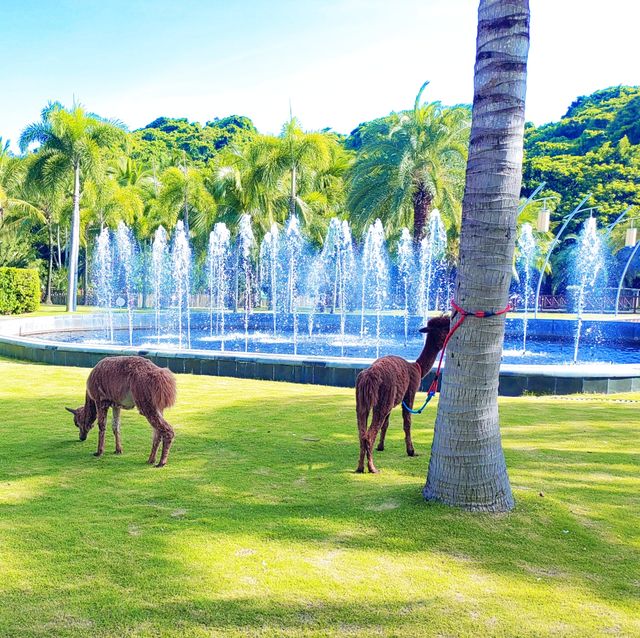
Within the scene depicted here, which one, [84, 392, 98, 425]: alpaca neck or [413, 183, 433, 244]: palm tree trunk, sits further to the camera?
[413, 183, 433, 244]: palm tree trunk

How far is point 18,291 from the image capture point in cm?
2914

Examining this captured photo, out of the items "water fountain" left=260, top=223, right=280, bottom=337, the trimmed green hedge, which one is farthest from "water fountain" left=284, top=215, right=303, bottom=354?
the trimmed green hedge

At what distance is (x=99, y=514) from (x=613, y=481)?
4153 millimetres

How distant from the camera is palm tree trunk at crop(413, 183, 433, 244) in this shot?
2688 cm

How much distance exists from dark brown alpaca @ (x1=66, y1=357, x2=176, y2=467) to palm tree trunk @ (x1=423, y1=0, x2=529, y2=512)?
8.24ft

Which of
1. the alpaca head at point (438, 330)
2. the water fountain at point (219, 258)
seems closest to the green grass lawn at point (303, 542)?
the alpaca head at point (438, 330)

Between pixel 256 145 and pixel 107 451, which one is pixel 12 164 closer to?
pixel 256 145

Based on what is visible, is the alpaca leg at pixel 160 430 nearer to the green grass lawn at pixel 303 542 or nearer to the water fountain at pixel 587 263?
the green grass lawn at pixel 303 542

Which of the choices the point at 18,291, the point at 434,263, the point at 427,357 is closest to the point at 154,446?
the point at 427,357

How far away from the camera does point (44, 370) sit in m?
12.0

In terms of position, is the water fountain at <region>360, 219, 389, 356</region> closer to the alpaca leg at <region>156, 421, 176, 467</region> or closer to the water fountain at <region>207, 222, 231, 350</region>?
the water fountain at <region>207, 222, 231, 350</region>

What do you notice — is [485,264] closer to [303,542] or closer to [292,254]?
[303,542]

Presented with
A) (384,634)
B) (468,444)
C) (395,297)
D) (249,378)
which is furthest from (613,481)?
(395,297)

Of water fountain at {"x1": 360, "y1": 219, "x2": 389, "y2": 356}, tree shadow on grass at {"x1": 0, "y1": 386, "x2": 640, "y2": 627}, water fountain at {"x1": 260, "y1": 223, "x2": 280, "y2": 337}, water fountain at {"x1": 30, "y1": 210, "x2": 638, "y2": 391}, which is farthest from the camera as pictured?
water fountain at {"x1": 260, "y1": 223, "x2": 280, "y2": 337}
